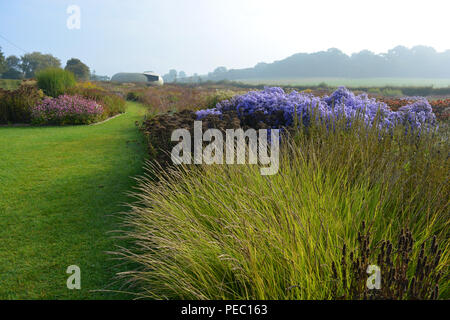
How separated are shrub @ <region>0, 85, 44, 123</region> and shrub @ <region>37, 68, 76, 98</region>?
2.20 metres

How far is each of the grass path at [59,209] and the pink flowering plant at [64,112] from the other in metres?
2.99

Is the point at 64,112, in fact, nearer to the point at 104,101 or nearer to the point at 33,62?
the point at 104,101

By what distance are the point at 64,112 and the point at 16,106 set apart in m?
1.99

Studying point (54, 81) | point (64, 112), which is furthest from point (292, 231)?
point (54, 81)

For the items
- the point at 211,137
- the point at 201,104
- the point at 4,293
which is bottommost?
the point at 4,293

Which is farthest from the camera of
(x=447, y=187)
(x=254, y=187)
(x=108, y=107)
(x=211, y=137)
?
(x=108, y=107)

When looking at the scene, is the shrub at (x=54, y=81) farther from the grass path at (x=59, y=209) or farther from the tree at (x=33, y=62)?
the tree at (x=33, y=62)

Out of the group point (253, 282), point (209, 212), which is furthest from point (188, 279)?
point (209, 212)

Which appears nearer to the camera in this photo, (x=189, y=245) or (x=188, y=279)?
(x=188, y=279)

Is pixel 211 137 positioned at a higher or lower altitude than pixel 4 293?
higher

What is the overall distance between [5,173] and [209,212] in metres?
5.13

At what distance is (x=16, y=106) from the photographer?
39.1 feet

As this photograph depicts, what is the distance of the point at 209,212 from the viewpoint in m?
3.05
